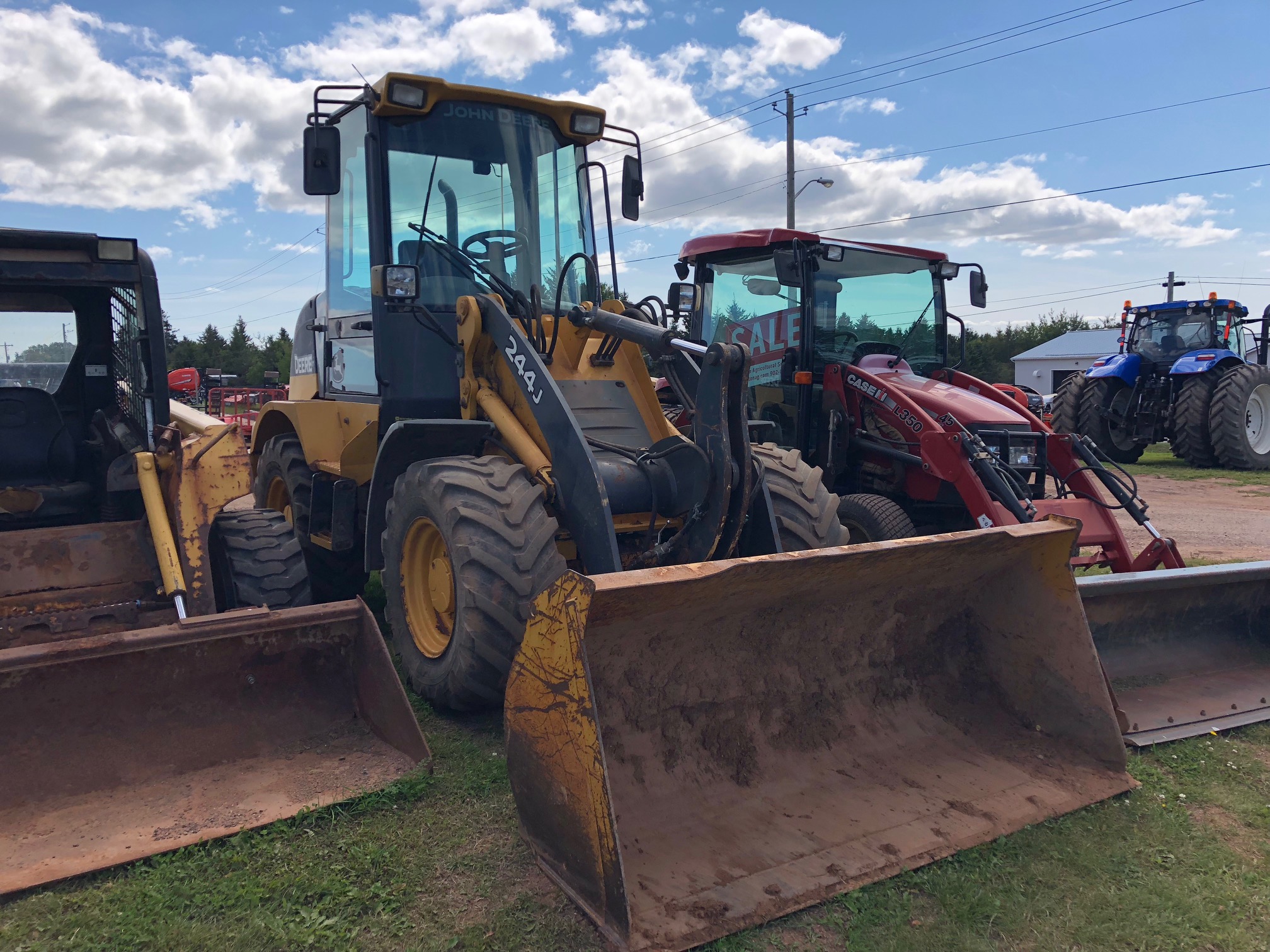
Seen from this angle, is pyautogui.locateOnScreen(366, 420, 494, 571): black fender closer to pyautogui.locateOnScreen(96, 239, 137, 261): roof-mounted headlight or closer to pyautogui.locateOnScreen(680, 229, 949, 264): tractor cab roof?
pyautogui.locateOnScreen(96, 239, 137, 261): roof-mounted headlight

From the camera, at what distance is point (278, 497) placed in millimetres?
6254

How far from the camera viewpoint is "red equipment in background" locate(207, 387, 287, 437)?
892 inches

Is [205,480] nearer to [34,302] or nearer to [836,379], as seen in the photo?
[34,302]

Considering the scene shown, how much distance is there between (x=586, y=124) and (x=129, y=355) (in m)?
2.77

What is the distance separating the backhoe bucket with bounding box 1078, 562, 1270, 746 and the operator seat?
515 centimetres

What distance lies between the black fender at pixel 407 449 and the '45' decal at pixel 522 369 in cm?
Result: 31

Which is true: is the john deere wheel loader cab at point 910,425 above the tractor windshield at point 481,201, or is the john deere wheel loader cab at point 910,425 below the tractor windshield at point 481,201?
below

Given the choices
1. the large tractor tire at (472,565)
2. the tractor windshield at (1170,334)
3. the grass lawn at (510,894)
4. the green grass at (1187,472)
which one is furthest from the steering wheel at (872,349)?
the tractor windshield at (1170,334)

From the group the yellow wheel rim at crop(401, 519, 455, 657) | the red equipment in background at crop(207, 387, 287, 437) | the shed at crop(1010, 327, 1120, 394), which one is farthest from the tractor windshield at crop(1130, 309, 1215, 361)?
the shed at crop(1010, 327, 1120, 394)

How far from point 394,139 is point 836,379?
12.5 ft

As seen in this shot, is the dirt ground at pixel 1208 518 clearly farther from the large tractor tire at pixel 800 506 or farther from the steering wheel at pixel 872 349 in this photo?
the large tractor tire at pixel 800 506

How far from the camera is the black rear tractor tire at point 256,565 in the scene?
4.37 metres

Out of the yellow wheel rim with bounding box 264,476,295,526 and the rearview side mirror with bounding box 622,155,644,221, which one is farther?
the yellow wheel rim with bounding box 264,476,295,526

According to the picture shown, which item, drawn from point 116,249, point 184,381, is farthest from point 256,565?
point 184,381
